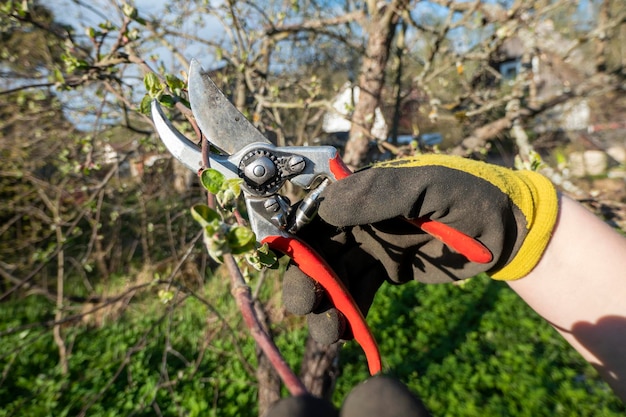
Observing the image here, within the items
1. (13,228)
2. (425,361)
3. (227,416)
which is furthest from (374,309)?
(13,228)

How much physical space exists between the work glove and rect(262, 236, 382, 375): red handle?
0.59m

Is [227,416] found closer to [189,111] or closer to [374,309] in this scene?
[374,309]

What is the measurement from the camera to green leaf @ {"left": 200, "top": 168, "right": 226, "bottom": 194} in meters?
0.88

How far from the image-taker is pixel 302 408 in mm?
588

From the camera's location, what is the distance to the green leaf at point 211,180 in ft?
2.87

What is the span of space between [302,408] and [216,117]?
0.97 metres

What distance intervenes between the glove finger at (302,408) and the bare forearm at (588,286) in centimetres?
123

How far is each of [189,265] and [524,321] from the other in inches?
175

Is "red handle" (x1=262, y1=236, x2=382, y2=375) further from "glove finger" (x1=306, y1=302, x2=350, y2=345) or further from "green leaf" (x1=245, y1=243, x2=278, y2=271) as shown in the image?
"green leaf" (x1=245, y1=243, x2=278, y2=271)

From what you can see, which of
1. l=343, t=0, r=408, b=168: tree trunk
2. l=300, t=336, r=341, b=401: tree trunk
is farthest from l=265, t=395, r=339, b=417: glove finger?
l=343, t=0, r=408, b=168: tree trunk

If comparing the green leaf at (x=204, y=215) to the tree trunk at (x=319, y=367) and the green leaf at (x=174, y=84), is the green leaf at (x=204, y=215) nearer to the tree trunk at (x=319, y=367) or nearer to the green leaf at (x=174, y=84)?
the green leaf at (x=174, y=84)

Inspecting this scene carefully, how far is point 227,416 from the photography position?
3.48 meters

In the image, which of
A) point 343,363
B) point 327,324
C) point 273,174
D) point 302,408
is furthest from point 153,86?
point 343,363

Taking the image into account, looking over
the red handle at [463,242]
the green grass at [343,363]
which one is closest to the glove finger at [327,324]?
the red handle at [463,242]
